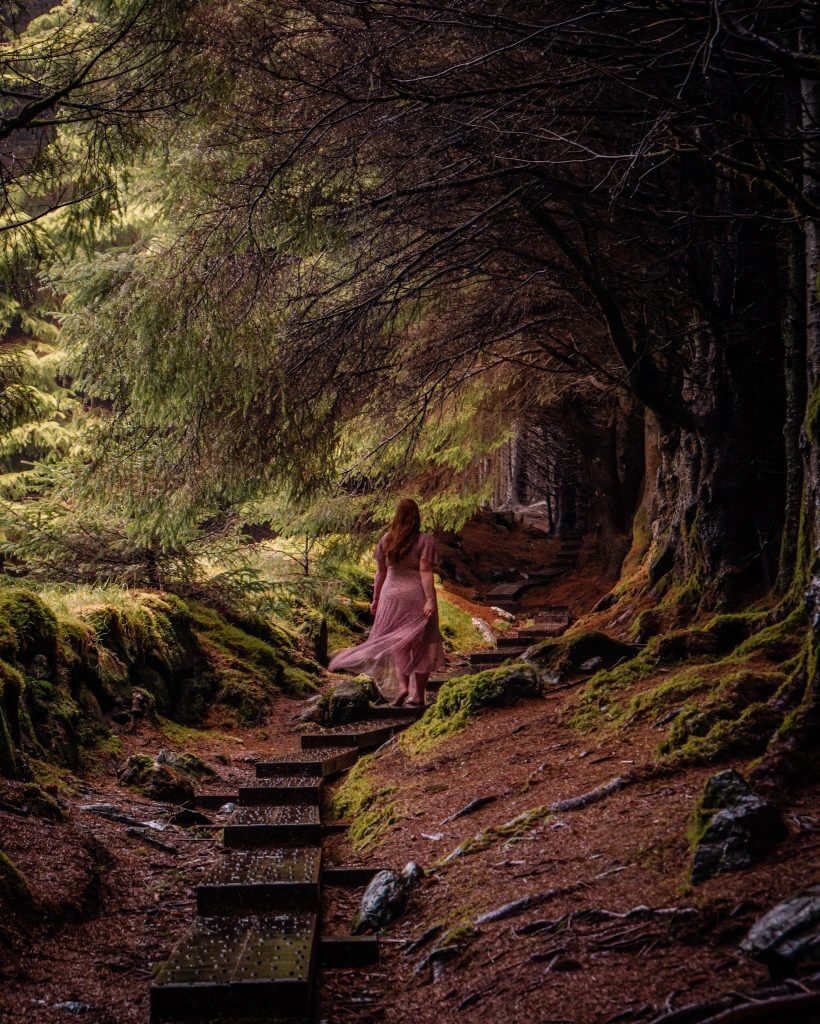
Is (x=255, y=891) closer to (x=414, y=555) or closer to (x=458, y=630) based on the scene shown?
(x=414, y=555)

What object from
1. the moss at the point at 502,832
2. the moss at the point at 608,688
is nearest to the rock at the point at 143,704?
the moss at the point at 608,688

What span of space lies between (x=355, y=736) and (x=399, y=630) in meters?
1.12

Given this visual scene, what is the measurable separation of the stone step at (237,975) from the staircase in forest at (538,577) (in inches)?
652

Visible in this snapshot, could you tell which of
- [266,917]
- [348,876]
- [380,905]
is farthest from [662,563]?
[266,917]

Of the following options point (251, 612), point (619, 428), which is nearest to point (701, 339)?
point (251, 612)

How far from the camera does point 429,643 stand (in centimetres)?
864

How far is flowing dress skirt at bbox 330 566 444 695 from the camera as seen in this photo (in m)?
8.55

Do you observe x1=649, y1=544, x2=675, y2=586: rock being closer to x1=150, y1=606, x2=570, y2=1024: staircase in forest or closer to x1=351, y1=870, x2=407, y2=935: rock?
x1=150, y1=606, x2=570, y2=1024: staircase in forest

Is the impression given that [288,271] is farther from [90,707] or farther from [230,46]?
[90,707]

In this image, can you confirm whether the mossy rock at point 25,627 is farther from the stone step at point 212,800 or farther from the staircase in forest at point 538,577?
the staircase in forest at point 538,577

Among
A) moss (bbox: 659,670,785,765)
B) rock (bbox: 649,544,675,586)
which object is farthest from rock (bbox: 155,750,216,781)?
rock (bbox: 649,544,675,586)

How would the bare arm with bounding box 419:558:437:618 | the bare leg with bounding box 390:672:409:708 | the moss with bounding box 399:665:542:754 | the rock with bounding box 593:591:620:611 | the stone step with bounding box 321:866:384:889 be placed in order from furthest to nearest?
1. the rock with bounding box 593:591:620:611
2. the bare leg with bounding box 390:672:409:708
3. the bare arm with bounding box 419:558:437:618
4. the moss with bounding box 399:665:542:754
5. the stone step with bounding box 321:866:384:889

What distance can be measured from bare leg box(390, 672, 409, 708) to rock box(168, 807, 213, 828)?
2.68m

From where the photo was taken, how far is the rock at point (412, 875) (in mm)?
4684
